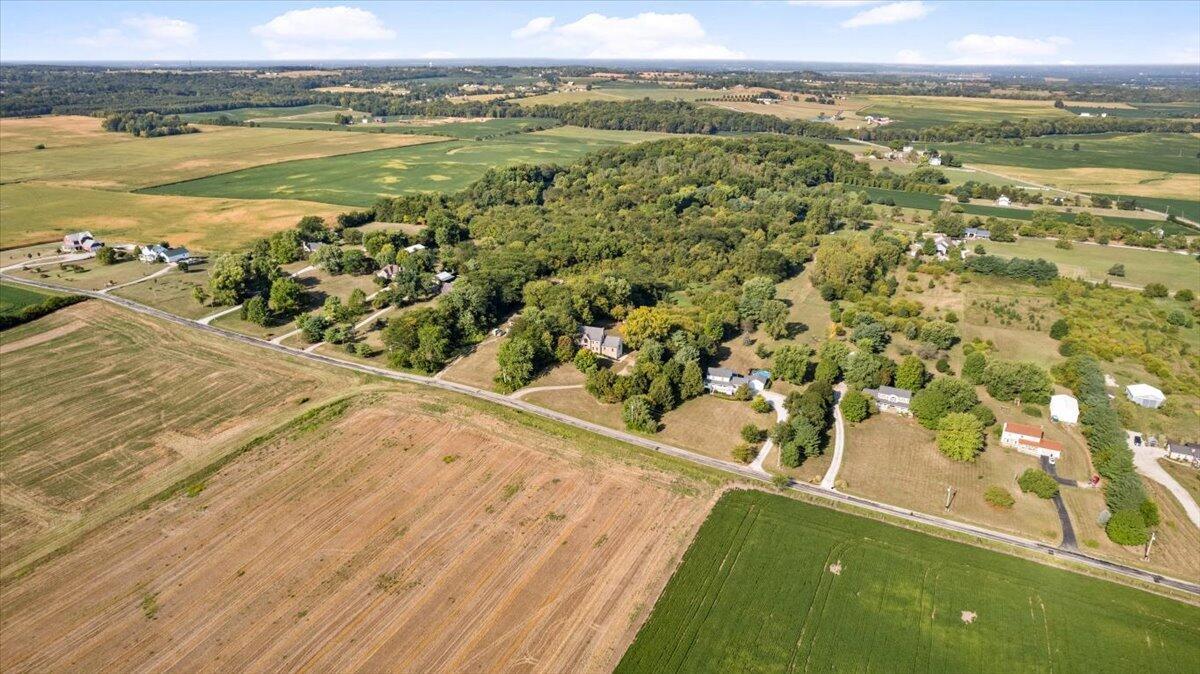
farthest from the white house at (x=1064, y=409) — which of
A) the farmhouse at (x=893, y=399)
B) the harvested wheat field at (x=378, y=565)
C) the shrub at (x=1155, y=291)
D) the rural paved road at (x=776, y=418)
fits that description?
the shrub at (x=1155, y=291)

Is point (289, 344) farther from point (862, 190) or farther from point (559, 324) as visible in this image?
point (862, 190)

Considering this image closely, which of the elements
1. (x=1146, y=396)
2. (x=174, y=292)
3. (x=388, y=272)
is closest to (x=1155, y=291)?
(x=1146, y=396)

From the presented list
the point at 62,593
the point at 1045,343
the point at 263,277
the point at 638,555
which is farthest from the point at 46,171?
the point at 1045,343

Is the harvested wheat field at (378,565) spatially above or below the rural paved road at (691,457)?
below

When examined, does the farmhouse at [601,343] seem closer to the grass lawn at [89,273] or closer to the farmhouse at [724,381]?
the farmhouse at [724,381]

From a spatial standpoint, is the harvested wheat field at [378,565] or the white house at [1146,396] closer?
the harvested wheat field at [378,565]

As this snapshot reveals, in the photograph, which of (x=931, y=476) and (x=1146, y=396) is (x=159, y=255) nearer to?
(x=931, y=476)

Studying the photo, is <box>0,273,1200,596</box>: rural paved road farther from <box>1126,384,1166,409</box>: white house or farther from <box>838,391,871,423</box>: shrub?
<box>1126,384,1166,409</box>: white house
